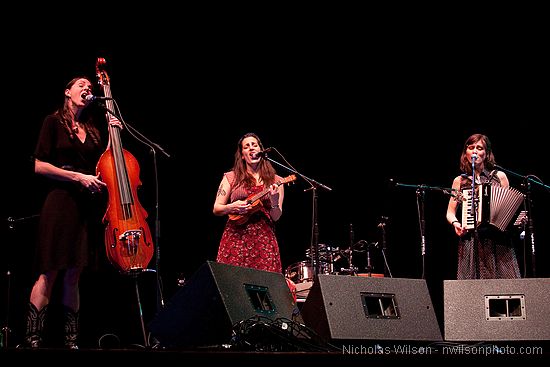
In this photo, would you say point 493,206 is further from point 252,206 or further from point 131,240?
point 131,240

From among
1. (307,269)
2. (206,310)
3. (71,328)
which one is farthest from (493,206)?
(71,328)

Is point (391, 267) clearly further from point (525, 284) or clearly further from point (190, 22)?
point (525, 284)

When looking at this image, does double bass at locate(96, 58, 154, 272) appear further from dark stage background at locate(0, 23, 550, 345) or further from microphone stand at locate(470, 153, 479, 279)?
microphone stand at locate(470, 153, 479, 279)

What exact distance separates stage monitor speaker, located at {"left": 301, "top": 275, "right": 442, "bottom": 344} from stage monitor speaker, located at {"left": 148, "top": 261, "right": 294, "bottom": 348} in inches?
11.8

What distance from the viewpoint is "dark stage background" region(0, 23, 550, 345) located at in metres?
6.51

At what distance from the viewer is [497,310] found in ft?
11.3

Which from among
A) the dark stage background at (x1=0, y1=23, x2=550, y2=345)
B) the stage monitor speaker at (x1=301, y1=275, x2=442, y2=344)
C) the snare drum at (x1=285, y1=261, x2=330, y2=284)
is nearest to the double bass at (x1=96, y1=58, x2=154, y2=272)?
the stage monitor speaker at (x1=301, y1=275, x2=442, y2=344)

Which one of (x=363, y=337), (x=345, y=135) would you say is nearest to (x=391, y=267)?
(x=345, y=135)

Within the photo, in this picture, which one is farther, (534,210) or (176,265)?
(534,210)

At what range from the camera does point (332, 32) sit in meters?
7.14

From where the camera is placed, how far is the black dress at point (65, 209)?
11.7ft

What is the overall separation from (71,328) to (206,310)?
3.78 feet

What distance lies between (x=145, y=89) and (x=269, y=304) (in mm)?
4176

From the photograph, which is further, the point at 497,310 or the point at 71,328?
the point at 71,328
